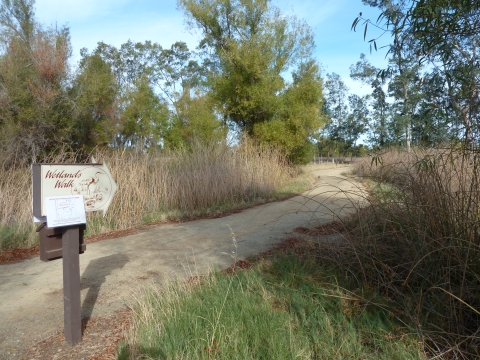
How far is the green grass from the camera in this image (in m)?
3.30

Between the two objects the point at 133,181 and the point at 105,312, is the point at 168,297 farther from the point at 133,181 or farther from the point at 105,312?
the point at 133,181

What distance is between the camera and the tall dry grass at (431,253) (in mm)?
3678

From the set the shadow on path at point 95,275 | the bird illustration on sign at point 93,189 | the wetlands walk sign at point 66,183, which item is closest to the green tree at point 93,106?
the shadow on path at point 95,275

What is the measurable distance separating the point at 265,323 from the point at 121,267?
296 centimetres

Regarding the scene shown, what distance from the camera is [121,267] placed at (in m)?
5.85

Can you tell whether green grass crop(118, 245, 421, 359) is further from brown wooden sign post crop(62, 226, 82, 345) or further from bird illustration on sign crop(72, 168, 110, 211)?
bird illustration on sign crop(72, 168, 110, 211)

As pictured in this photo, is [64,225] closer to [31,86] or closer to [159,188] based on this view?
[159,188]

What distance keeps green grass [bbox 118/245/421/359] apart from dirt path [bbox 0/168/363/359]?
31.5 inches

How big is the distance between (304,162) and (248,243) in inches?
671

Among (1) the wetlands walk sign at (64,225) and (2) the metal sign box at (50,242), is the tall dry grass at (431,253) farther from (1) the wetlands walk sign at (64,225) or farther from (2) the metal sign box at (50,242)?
(2) the metal sign box at (50,242)

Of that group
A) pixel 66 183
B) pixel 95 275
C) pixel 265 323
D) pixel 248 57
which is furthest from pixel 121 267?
pixel 248 57

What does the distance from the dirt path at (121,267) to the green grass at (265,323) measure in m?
0.80

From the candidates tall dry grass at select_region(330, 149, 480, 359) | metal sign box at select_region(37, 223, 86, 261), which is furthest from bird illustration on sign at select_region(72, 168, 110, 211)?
Result: tall dry grass at select_region(330, 149, 480, 359)

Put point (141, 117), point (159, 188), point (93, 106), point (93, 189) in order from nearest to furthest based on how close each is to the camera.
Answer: point (93, 189)
point (159, 188)
point (93, 106)
point (141, 117)
